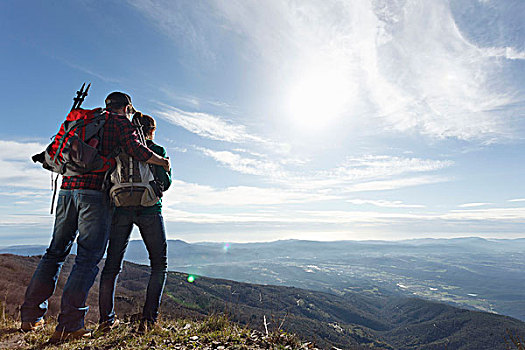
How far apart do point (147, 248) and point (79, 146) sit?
1.62 meters

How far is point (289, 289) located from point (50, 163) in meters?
173

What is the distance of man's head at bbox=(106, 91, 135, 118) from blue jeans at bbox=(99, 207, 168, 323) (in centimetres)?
145

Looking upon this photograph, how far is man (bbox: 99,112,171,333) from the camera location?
3877mm

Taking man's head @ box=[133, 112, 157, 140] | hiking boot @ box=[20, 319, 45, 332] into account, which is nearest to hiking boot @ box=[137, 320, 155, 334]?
hiking boot @ box=[20, 319, 45, 332]

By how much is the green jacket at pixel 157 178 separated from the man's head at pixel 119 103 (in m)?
0.56

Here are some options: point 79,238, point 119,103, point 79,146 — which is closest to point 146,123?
point 119,103

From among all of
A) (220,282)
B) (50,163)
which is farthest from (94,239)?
(220,282)

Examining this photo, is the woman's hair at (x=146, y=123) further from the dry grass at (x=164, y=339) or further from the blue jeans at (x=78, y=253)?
the dry grass at (x=164, y=339)

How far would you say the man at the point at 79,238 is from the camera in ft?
11.1

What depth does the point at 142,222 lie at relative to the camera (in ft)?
12.6

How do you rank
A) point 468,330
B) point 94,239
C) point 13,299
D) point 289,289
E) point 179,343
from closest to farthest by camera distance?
point 94,239 → point 179,343 → point 13,299 → point 468,330 → point 289,289

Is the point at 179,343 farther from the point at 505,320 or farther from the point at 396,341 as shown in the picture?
the point at 505,320

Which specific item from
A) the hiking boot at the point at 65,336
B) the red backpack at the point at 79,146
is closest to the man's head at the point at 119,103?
the red backpack at the point at 79,146

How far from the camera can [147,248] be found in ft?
12.8
